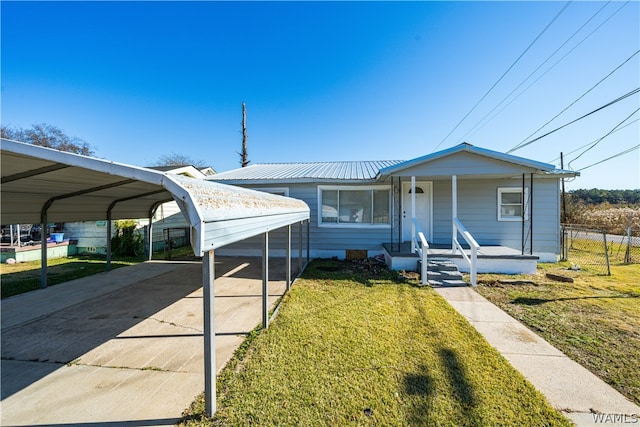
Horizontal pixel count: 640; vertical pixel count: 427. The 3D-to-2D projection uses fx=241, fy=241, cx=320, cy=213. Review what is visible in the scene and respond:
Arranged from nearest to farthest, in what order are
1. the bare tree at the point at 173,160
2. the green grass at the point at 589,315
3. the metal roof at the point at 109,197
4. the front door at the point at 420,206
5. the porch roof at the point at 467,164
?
the metal roof at the point at 109,197 < the green grass at the point at 589,315 < the porch roof at the point at 467,164 < the front door at the point at 420,206 < the bare tree at the point at 173,160

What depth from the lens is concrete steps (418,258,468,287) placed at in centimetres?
584

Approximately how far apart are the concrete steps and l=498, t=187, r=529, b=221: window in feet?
11.5

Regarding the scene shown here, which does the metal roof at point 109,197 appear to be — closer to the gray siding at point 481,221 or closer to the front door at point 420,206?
the gray siding at point 481,221

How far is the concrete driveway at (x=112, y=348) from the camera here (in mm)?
2180

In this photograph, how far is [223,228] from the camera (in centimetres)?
207

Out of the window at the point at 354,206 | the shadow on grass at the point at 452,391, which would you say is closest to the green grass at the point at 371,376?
the shadow on grass at the point at 452,391

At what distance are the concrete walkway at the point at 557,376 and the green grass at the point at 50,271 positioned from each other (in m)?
9.22

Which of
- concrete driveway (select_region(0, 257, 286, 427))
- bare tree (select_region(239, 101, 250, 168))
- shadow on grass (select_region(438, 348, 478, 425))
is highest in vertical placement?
bare tree (select_region(239, 101, 250, 168))

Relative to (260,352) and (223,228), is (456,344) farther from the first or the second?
(223,228)

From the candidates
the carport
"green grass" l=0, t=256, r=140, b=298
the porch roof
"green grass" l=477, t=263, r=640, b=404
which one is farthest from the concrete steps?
"green grass" l=0, t=256, r=140, b=298

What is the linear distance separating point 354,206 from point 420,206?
2341mm

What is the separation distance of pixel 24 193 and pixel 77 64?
31.5ft

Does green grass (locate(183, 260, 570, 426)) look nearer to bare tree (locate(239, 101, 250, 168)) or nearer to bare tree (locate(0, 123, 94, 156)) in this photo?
bare tree (locate(239, 101, 250, 168))

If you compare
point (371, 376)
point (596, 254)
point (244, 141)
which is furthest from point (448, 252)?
point (244, 141)
